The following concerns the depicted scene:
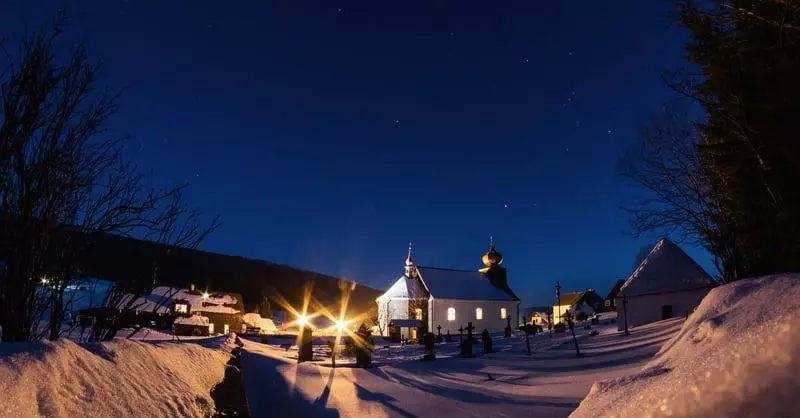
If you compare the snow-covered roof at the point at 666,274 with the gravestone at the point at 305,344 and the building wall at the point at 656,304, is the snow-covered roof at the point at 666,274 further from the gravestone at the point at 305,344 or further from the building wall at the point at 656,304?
the gravestone at the point at 305,344

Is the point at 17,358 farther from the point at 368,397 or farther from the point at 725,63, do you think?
the point at 725,63

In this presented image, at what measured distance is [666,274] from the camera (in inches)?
1299

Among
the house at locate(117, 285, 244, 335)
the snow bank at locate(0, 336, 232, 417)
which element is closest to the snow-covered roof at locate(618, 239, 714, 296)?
the snow bank at locate(0, 336, 232, 417)

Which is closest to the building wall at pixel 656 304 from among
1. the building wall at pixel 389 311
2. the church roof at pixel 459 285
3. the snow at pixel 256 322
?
the church roof at pixel 459 285

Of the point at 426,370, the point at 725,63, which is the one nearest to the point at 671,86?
the point at 725,63

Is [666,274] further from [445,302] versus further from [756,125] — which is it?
[445,302]

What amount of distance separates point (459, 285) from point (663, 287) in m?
33.3

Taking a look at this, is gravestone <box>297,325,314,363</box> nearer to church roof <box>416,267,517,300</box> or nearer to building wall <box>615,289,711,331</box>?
building wall <box>615,289,711,331</box>

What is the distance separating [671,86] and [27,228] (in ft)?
42.1

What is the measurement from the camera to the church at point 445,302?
2360 inches

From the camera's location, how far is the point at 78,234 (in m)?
6.36

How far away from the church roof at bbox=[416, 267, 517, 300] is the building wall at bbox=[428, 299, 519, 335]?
0.65 metres

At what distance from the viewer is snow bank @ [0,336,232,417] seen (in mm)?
2766

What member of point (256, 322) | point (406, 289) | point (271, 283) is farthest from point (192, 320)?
point (271, 283)
